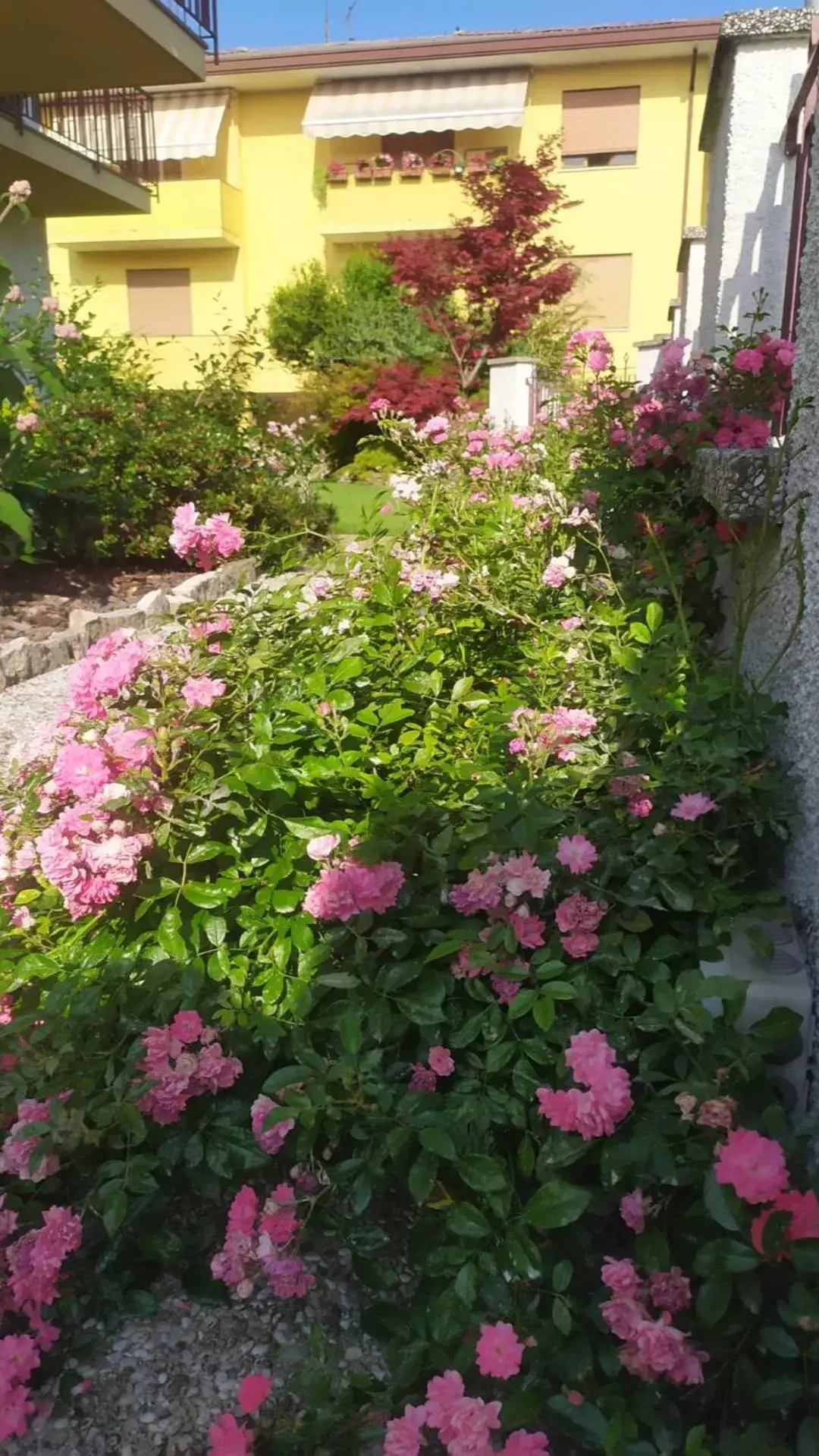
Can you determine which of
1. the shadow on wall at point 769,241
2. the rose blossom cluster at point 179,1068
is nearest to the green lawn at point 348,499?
the shadow on wall at point 769,241

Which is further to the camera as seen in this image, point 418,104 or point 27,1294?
point 418,104

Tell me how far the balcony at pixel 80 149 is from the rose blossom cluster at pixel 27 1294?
1004cm

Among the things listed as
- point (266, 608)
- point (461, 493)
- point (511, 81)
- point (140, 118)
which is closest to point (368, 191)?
point (511, 81)

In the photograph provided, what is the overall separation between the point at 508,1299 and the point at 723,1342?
28cm

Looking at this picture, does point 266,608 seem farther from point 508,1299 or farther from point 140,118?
point 140,118

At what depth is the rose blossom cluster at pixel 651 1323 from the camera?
1.34m

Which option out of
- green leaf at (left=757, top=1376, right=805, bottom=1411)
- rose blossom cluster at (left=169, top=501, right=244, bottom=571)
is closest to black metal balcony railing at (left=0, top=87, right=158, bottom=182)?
rose blossom cluster at (left=169, top=501, right=244, bottom=571)

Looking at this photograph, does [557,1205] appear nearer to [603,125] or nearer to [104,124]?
[104,124]

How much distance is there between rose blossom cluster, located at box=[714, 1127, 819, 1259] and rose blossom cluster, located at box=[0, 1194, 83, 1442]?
3.23 feet

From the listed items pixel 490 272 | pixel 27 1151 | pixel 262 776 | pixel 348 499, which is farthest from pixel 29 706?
pixel 490 272

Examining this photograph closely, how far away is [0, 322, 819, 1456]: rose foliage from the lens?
1.41 m

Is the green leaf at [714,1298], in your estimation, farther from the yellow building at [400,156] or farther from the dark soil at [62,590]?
the yellow building at [400,156]

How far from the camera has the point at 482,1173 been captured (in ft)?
5.08

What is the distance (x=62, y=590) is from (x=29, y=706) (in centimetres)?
211
